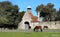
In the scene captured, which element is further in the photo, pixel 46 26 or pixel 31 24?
pixel 31 24

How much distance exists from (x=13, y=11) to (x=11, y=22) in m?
4.93

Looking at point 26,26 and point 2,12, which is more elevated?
point 2,12

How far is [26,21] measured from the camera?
63.1 meters

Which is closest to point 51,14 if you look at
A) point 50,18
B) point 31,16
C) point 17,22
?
point 50,18

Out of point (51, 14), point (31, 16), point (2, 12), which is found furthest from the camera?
point (51, 14)

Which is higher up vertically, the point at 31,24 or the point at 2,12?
the point at 2,12

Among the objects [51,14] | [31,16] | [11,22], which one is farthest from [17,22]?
[51,14]

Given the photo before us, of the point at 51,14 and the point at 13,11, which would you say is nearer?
the point at 13,11

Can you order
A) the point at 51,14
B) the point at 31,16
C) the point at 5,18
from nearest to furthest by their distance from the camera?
the point at 5,18 → the point at 31,16 → the point at 51,14

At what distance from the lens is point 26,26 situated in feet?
204

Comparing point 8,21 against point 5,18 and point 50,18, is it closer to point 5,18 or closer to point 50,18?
point 5,18

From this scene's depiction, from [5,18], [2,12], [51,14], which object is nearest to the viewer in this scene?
[5,18]

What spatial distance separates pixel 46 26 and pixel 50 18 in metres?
39.4

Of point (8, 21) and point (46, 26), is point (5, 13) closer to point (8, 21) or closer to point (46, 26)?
point (8, 21)
